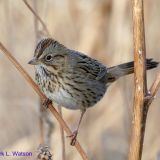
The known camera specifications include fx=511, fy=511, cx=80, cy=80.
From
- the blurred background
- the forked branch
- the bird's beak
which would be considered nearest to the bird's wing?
the blurred background

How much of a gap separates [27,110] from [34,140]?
0.95 meters

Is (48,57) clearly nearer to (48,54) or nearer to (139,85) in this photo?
(48,54)

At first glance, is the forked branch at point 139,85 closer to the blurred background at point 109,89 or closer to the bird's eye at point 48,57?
the bird's eye at point 48,57

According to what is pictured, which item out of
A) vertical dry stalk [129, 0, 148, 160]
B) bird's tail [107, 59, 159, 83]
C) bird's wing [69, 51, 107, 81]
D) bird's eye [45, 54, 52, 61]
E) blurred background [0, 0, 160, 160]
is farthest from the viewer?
blurred background [0, 0, 160, 160]

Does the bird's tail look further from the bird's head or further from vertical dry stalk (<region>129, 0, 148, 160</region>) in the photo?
vertical dry stalk (<region>129, 0, 148, 160</region>)

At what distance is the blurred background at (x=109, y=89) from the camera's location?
4.58 m

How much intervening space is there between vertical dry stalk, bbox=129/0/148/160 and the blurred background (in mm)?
2071

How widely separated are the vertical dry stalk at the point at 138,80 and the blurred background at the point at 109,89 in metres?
2.07

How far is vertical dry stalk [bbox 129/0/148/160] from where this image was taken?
6.61 feet

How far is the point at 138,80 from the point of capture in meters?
2.04

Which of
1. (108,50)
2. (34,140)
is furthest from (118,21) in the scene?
(34,140)

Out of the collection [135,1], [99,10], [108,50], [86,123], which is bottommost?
[86,123]

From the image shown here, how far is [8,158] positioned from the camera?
14.1ft

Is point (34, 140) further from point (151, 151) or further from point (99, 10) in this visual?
point (99, 10)
